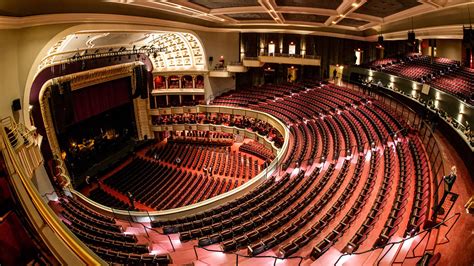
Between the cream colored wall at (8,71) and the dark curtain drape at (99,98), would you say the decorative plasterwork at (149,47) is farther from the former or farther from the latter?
the cream colored wall at (8,71)

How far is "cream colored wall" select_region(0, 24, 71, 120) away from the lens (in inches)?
230

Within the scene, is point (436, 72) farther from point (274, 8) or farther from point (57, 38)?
point (57, 38)

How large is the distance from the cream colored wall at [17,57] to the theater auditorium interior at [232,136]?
41 mm

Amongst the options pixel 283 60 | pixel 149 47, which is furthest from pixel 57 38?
pixel 283 60

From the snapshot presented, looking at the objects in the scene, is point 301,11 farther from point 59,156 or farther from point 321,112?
point 59,156

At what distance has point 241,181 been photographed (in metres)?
12.7

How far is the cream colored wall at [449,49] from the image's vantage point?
14661 millimetres

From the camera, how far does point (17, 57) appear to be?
6324 millimetres

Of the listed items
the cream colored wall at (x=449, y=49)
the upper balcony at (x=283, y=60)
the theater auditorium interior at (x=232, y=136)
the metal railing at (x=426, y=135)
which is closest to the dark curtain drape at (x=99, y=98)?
the theater auditorium interior at (x=232, y=136)

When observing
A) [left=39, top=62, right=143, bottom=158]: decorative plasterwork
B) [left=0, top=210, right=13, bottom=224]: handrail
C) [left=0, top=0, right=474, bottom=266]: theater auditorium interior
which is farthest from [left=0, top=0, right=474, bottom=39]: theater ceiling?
[left=0, top=210, right=13, bottom=224]: handrail

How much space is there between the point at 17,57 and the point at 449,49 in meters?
18.6

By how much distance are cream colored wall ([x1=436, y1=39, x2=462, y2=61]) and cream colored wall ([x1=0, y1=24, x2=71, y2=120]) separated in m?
17.6

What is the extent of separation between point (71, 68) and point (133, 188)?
18.8ft

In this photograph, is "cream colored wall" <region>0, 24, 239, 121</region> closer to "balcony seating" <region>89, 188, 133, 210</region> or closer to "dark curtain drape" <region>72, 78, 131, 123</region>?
"balcony seating" <region>89, 188, 133, 210</region>
